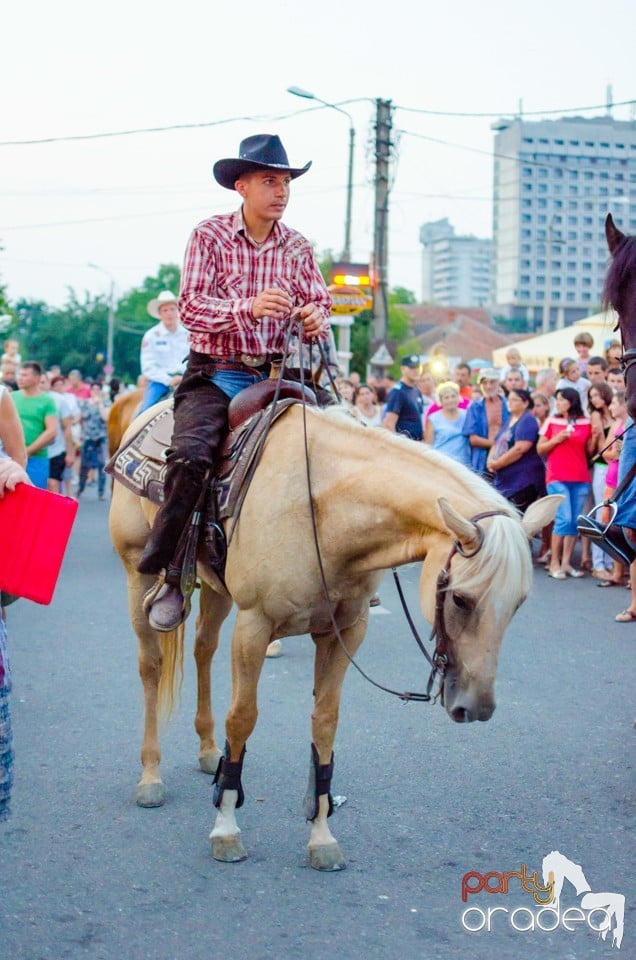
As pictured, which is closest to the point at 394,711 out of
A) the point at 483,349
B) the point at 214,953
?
the point at 214,953

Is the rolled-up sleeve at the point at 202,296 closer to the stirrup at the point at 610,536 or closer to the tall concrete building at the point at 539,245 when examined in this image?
the stirrup at the point at 610,536

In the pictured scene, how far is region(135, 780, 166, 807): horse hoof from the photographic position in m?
4.91

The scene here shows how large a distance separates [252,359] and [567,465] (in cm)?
787

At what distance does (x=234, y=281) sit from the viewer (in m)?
4.72

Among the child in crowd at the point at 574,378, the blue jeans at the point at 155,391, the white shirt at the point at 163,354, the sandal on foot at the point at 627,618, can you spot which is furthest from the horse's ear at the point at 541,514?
the child in crowd at the point at 574,378

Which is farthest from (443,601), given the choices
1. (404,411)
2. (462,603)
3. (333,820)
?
(404,411)

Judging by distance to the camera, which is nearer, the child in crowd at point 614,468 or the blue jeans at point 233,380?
the blue jeans at point 233,380

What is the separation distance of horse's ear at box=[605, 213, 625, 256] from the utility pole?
17.5m

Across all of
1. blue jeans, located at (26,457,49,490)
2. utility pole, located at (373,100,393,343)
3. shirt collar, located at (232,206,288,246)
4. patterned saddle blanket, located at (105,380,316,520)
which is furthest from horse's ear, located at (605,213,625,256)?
utility pole, located at (373,100,393,343)

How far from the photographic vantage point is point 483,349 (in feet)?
372

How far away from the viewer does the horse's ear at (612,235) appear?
5.41 metres

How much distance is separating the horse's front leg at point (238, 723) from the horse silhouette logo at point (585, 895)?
1.20 meters

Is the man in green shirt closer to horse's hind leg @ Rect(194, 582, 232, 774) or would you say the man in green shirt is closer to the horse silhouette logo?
horse's hind leg @ Rect(194, 582, 232, 774)

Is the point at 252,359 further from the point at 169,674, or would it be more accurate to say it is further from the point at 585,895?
the point at 585,895
